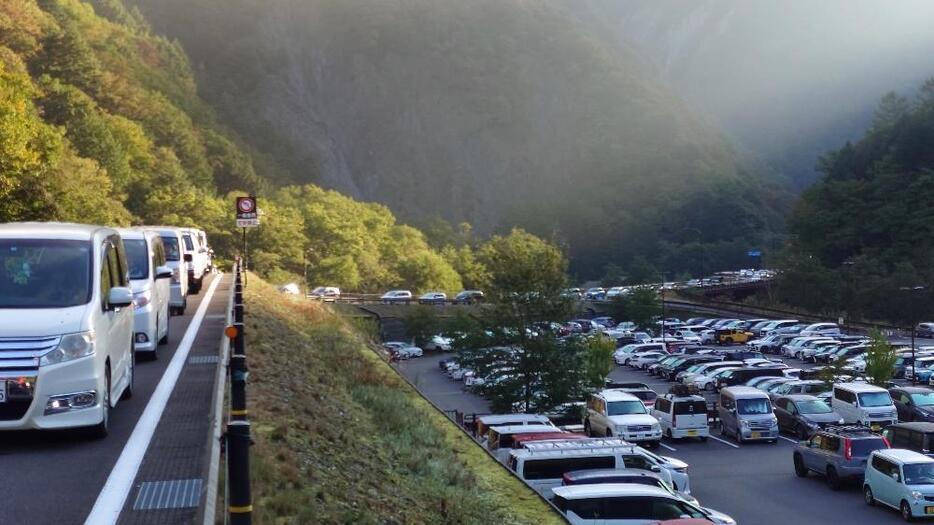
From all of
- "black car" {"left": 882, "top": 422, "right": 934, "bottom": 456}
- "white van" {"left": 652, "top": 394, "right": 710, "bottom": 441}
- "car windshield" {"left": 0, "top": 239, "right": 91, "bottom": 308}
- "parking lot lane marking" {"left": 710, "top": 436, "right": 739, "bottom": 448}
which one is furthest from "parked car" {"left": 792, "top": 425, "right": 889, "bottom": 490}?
"car windshield" {"left": 0, "top": 239, "right": 91, "bottom": 308}

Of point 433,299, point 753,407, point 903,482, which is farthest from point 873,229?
Result: point 903,482

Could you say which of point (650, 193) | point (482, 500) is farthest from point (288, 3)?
point (482, 500)

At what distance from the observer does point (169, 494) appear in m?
6.93

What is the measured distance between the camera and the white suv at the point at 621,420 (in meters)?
25.7

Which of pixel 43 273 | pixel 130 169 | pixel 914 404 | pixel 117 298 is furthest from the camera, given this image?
pixel 130 169

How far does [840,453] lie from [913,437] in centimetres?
249

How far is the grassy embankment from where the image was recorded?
8.38 metres

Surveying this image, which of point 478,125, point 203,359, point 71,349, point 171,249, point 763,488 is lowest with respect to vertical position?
point 763,488

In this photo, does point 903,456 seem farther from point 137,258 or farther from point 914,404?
point 137,258

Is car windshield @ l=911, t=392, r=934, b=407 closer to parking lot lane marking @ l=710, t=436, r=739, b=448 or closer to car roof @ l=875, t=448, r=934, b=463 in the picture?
parking lot lane marking @ l=710, t=436, r=739, b=448

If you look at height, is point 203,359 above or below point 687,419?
above

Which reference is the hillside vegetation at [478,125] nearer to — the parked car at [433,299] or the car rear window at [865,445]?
the parked car at [433,299]

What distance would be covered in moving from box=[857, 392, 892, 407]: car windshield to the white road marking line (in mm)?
21392

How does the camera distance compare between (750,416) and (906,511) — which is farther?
(750,416)
